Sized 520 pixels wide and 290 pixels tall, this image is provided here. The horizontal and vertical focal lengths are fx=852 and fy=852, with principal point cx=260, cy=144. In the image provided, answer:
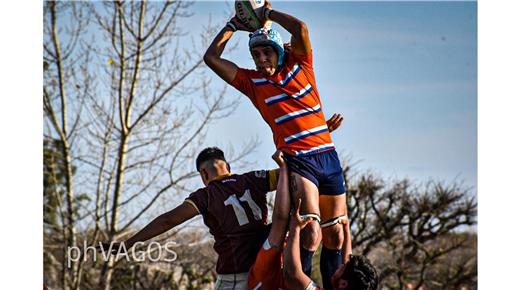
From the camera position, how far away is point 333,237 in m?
5.05

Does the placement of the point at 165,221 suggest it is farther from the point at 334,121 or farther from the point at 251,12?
the point at 251,12

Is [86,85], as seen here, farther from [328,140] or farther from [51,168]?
[328,140]

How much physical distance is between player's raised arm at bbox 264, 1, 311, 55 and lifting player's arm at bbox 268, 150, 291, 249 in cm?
62

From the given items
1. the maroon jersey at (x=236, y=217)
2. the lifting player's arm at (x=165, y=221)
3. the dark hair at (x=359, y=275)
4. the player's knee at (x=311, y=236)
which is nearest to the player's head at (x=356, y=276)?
the dark hair at (x=359, y=275)

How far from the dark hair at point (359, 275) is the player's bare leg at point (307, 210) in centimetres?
54

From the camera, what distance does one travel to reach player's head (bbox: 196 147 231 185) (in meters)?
5.41

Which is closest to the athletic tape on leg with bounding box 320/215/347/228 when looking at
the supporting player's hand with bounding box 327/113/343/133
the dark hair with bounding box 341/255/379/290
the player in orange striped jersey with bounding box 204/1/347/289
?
the player in orange striped jersey with bounding box 204/1/347/289

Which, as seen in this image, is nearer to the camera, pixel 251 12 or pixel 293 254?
pixel 293 254

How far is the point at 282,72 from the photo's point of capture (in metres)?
4.94

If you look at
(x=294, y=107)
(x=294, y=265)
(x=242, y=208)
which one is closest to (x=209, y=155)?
(x=242, y=208)

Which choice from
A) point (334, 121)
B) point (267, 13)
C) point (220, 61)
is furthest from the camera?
point (334, 121)

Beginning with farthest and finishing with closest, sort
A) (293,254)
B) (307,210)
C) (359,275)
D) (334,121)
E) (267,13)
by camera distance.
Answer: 1. (334,121)
2. (267,13)
3. (307,210)
4. (293,254)
5. (359,275)

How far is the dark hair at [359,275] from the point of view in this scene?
4199mm

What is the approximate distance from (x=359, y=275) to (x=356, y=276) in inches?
0.6
